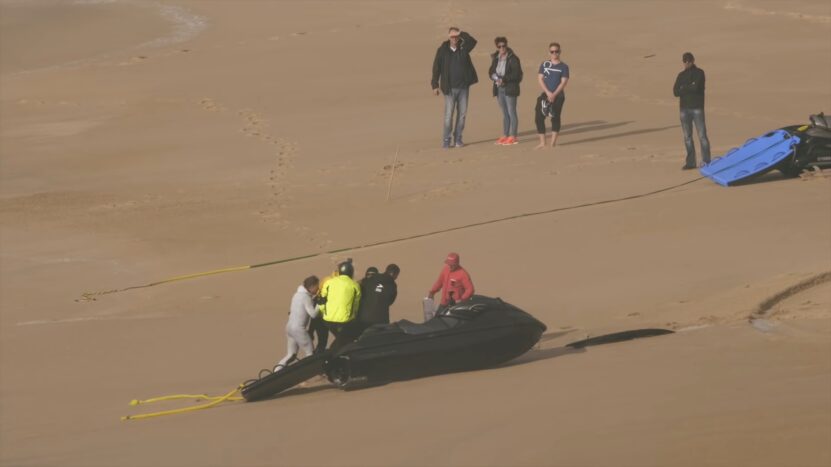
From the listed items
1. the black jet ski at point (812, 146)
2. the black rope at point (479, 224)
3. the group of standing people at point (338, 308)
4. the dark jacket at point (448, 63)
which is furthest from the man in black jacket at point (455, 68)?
the group of standing people at point (338, 308)

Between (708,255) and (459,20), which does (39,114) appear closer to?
(459,20)

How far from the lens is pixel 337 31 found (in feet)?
117

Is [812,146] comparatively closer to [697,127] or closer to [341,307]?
[697,127]

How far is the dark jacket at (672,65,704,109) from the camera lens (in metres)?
18.6

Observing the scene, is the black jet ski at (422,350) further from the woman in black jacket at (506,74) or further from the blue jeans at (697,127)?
the woman in black jacket at (506,74)

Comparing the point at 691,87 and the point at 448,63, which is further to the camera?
the point at 448,63

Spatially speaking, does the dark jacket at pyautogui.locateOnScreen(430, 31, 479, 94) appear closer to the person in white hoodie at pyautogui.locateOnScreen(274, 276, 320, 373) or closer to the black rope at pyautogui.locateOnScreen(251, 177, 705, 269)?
the black rope at pyautogui.locateOnScreen(251, 177, 705, 269)

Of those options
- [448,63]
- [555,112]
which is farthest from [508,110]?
[448,63]

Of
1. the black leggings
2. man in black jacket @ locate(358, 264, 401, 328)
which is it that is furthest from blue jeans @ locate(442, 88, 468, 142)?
man in black jacket @ locate(358, 264, 401, 328)

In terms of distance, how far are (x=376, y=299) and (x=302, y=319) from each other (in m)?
0.69

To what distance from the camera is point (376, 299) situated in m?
12.3

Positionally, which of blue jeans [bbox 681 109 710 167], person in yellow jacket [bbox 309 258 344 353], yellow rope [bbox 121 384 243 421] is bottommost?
yellow rope [bbox 121 384 243 421]

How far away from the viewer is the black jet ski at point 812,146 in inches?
690

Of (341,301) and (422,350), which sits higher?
(341,301)
